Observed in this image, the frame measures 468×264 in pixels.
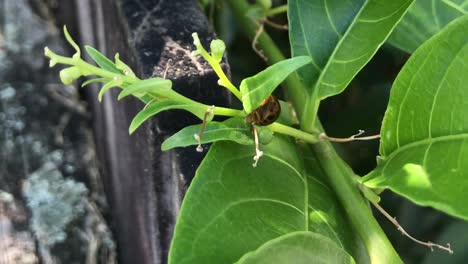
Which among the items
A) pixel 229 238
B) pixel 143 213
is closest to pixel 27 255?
pixel 143 213

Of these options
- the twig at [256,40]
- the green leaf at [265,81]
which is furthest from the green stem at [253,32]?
the green leaf at [265,81]

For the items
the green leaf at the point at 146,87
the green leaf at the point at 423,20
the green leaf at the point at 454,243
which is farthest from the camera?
the green leaf at the point at 454,243

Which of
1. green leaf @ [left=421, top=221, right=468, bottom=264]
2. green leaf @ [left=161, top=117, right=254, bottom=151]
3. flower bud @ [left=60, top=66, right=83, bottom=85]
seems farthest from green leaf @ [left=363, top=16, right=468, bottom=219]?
green leaf @ [left=421, top=221, right=468, bottom=264]

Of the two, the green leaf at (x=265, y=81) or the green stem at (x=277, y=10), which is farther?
the green stem at (x=277, y=10)

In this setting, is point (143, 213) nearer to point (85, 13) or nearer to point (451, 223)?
point (85, 13)

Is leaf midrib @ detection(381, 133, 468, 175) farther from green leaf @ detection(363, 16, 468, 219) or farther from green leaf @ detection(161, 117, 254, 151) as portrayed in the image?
green leaf @ detection(161, 117, 254, 151)

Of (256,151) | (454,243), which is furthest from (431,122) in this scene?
(454,243)

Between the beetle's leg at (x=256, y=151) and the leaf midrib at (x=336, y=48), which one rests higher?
the leaf midrib at (x=336, y=48)

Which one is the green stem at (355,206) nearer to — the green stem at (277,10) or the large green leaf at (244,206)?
the large green leaf at (244,206)
